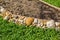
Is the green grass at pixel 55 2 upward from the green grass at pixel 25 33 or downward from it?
upward

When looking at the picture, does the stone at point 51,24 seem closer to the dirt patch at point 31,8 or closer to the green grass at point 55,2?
the dirt patch at point 31,8

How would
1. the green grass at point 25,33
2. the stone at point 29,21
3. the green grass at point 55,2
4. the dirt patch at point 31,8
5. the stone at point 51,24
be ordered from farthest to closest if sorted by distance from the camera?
the green grass at point 55,2 < the dirt patch at point 31,8 < the stone at point 29,21 < the stone at point 51,24 < the green grass at point 25,33

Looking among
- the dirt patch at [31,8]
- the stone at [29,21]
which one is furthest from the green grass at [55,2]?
the stone at [29,21]

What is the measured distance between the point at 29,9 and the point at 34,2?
767 millimetres

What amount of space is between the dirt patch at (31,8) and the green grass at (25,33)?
3.74ft

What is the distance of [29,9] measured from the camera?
33.5ft

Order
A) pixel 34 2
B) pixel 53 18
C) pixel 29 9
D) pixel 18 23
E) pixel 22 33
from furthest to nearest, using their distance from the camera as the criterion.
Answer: pixel 34 2, pixel 29 9, pixel 53 18, pixel 18 23, pixel 22 33

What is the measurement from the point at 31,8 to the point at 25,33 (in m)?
2.18

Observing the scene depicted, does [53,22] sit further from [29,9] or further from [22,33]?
[29,9]

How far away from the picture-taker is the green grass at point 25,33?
319 inches

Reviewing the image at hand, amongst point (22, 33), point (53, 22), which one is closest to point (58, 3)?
point (53, 22)

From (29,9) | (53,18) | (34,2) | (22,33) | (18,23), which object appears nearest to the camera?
(22,33)

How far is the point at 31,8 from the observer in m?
10.3

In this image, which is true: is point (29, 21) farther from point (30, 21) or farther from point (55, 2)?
point (55, 2)
